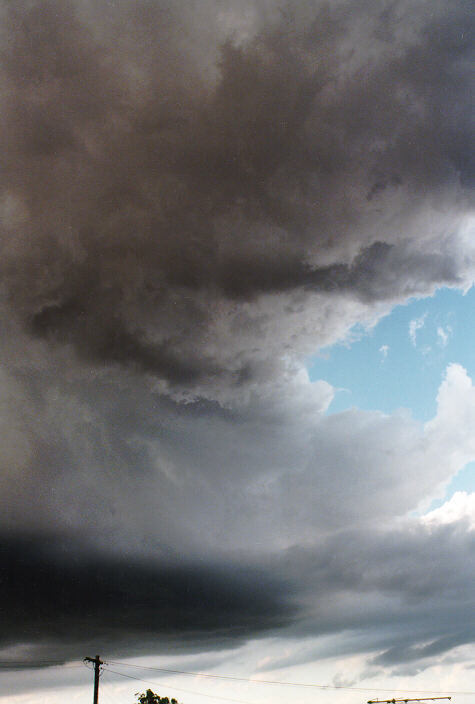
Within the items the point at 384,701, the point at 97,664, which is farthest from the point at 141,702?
the point at 97,664

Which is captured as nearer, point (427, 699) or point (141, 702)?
point (427, 699)

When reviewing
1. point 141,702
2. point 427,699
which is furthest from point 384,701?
point 141,702

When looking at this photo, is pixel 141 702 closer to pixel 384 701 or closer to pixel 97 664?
pixel 384 701

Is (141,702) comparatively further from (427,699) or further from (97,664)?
(97,664)

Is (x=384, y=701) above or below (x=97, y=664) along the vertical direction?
below

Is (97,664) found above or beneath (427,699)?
above

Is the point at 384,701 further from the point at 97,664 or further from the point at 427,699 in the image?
the point at 97,664

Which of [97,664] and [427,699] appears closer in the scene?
[97,664]

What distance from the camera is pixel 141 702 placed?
11625cm

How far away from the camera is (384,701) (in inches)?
3671

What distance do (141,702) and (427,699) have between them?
57387 millimetres

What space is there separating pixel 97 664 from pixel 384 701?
58024mm

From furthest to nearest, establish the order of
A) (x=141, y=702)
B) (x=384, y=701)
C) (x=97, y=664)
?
(x=141, y=702) → (x=384, y=701) → (x=97, y=664)

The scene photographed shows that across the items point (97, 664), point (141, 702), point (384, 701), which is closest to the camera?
point (97, 664)
